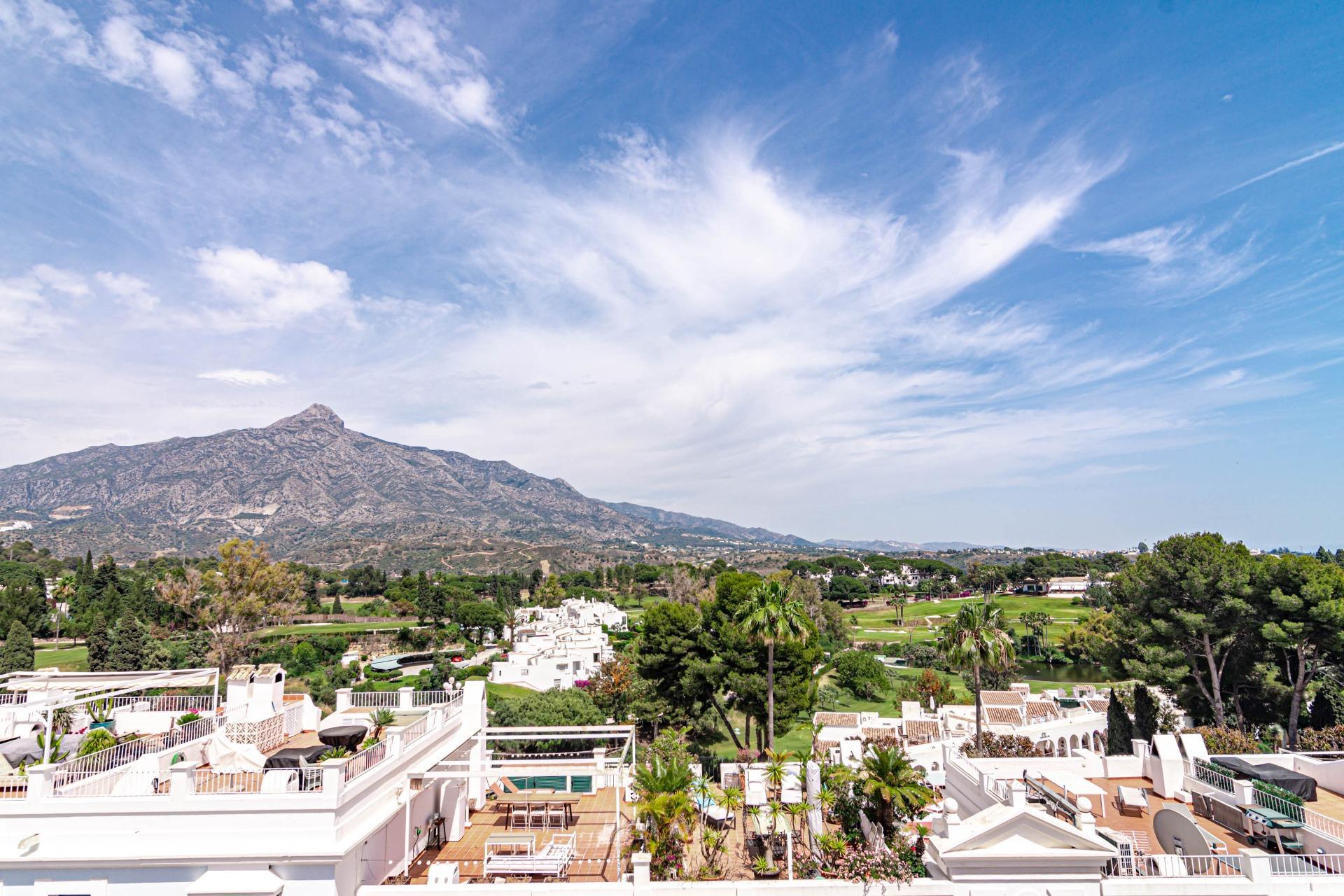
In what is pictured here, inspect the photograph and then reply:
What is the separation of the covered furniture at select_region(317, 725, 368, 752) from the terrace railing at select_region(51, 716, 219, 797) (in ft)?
8.63

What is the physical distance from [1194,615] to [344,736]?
2944 centimetres

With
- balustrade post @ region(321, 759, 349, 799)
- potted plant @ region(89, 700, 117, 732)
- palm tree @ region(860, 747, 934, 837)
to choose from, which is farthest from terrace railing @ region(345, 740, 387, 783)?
potted plant @ region(89, 700, 117, 732)

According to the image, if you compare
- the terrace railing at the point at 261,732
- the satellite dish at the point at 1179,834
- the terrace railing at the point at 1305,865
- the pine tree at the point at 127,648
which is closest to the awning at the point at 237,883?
the terrace railing at the point at 261,732

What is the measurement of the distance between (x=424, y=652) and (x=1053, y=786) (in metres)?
75.6

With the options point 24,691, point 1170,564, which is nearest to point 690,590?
point 1170,564

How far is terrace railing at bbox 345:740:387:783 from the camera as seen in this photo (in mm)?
10250

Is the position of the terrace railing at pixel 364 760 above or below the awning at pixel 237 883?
above

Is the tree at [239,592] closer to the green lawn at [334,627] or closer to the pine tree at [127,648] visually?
the pine tree at [127,648]

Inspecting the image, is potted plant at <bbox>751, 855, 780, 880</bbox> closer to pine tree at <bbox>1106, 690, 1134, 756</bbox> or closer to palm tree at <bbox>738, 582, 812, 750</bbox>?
palm tree at <bbox>738, 582, 812, 750</bbox>

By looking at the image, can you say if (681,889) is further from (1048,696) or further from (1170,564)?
(1048,696)

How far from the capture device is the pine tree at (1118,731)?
2591 centimetres

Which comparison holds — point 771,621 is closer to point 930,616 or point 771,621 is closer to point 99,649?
point 99,649

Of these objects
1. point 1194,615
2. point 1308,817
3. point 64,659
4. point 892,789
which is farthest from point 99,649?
point 1194,615

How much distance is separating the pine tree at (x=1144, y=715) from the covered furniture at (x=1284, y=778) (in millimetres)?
14687
